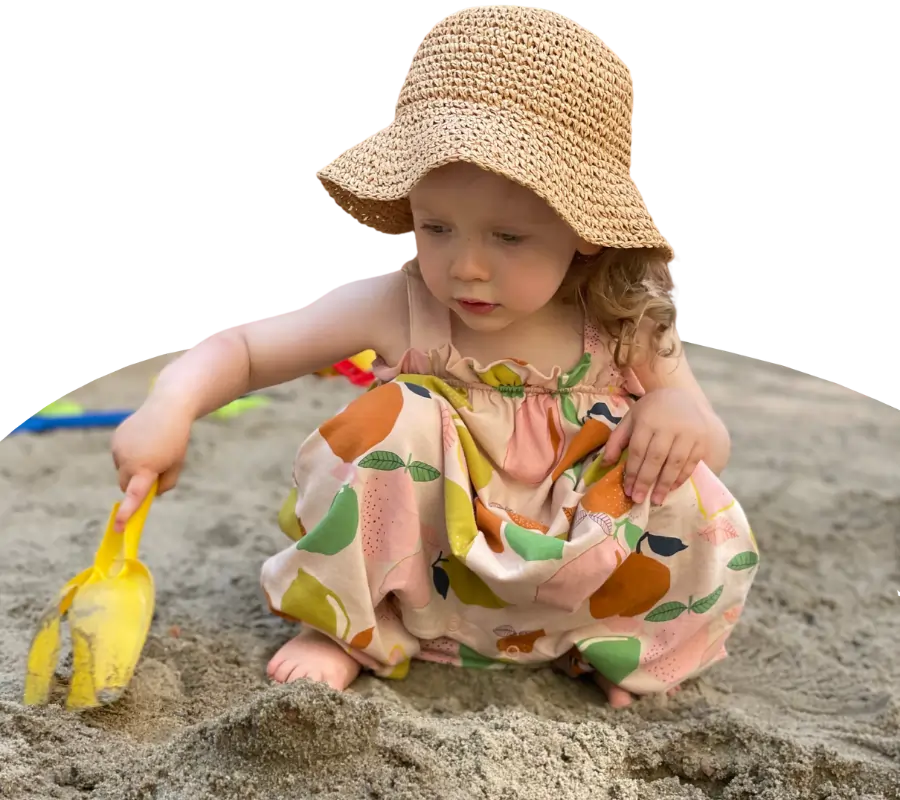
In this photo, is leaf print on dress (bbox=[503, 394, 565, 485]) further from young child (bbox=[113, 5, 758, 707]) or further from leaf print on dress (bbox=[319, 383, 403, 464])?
leaf print on dress (bbox=[319, 383, 403, 464])

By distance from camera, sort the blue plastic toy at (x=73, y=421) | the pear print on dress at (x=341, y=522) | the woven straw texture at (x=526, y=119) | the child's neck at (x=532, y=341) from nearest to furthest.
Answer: the woven straw texture at (x=526, y=119) → the pear print on dress at (x=341, y=522) → the child's neck at (x=532, y=341) → the blue plastic toy at (x=73, y=421)

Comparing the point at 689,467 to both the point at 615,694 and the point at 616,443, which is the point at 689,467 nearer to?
the point at 616,443

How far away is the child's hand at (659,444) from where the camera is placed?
122 centimetres

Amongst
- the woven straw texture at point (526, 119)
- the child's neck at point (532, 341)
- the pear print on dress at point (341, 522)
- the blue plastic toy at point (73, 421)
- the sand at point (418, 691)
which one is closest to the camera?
the sand at point (418, 691)

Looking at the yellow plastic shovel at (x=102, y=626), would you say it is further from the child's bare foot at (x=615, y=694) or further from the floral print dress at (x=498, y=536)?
the child's bare foot at (x=615, y=694)

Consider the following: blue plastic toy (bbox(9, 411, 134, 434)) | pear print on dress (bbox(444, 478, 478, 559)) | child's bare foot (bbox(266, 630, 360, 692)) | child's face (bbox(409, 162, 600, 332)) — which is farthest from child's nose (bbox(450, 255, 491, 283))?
blue plastic toy (bbox(9, 411, 134, 434))

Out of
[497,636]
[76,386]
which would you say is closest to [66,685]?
[497,636]

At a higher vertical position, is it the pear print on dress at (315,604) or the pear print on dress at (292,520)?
the pear print on dress at (292,520)

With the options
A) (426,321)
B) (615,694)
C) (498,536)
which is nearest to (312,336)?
(426,321)

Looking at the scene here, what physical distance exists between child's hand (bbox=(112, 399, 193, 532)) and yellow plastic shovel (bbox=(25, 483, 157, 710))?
0.8 inches

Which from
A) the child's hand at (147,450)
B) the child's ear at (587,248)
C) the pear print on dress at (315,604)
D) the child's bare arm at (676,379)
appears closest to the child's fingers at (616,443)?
the child's bare arm at (676,379)

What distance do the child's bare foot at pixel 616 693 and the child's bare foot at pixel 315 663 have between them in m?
0.30

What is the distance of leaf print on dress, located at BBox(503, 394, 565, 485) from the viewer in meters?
1.28

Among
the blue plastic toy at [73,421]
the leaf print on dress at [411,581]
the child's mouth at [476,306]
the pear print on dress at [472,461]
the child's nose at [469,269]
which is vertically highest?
the child's nose at [469,269]
